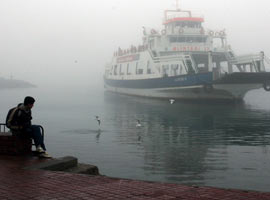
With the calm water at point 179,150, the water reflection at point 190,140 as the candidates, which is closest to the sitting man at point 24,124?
the calm water at point 179,150

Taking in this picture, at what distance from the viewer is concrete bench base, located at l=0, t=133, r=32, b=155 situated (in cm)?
746

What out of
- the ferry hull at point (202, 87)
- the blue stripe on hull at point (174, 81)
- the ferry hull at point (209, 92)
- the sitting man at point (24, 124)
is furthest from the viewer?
the ferry hull at point (209, 92)

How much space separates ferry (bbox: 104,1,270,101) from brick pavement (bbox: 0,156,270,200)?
92.0 feet

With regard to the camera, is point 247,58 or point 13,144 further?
point 247,58

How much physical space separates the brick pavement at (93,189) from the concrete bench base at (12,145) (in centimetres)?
173

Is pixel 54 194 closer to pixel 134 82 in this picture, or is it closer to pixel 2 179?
pixel 2 179

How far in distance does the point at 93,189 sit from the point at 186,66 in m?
32.9

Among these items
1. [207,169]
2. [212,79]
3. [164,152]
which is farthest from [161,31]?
[207,169]

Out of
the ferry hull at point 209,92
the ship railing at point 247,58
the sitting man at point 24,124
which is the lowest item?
the sitting man at point 24,124

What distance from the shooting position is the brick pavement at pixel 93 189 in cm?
443

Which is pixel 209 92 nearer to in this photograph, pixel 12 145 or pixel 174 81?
pixel 174 81

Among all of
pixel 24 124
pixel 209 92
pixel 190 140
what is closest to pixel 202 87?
pixel 209 92

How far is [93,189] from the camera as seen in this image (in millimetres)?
4797

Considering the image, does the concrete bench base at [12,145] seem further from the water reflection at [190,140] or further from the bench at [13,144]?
the water reflection at [190,140]
